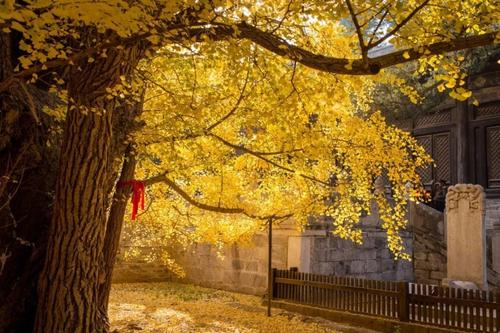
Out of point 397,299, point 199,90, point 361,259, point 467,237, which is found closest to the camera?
point 199,90

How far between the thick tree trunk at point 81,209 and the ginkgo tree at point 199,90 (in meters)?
0.01

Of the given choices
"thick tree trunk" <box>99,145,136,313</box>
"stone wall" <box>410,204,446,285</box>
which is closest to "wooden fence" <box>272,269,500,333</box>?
"thick tree trunk" <box>99,145,136,313</box>

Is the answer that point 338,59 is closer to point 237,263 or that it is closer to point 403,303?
point 403,303

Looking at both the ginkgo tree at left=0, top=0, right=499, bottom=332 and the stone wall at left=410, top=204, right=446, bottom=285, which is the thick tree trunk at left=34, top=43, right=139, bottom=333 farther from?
the stone wall at left=410, top=204, right=446, bottom=285

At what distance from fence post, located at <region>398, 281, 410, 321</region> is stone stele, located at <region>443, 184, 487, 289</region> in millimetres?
Result: 3690

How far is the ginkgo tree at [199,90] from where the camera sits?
412 centimetres

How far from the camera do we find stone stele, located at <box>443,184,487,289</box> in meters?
11.9

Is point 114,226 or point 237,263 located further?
point 237,263

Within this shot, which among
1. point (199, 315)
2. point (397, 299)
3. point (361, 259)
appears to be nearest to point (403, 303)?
point (397, 299)

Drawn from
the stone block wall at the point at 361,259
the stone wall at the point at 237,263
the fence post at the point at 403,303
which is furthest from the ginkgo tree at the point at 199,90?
the stone wall at the point at 237,263

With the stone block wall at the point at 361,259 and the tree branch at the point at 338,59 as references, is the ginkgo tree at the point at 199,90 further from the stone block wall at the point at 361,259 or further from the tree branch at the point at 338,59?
the stone block wall at the point at 361,259

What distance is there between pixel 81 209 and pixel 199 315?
5966mm

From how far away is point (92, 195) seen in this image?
507cm

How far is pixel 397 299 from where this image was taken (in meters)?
9.09
